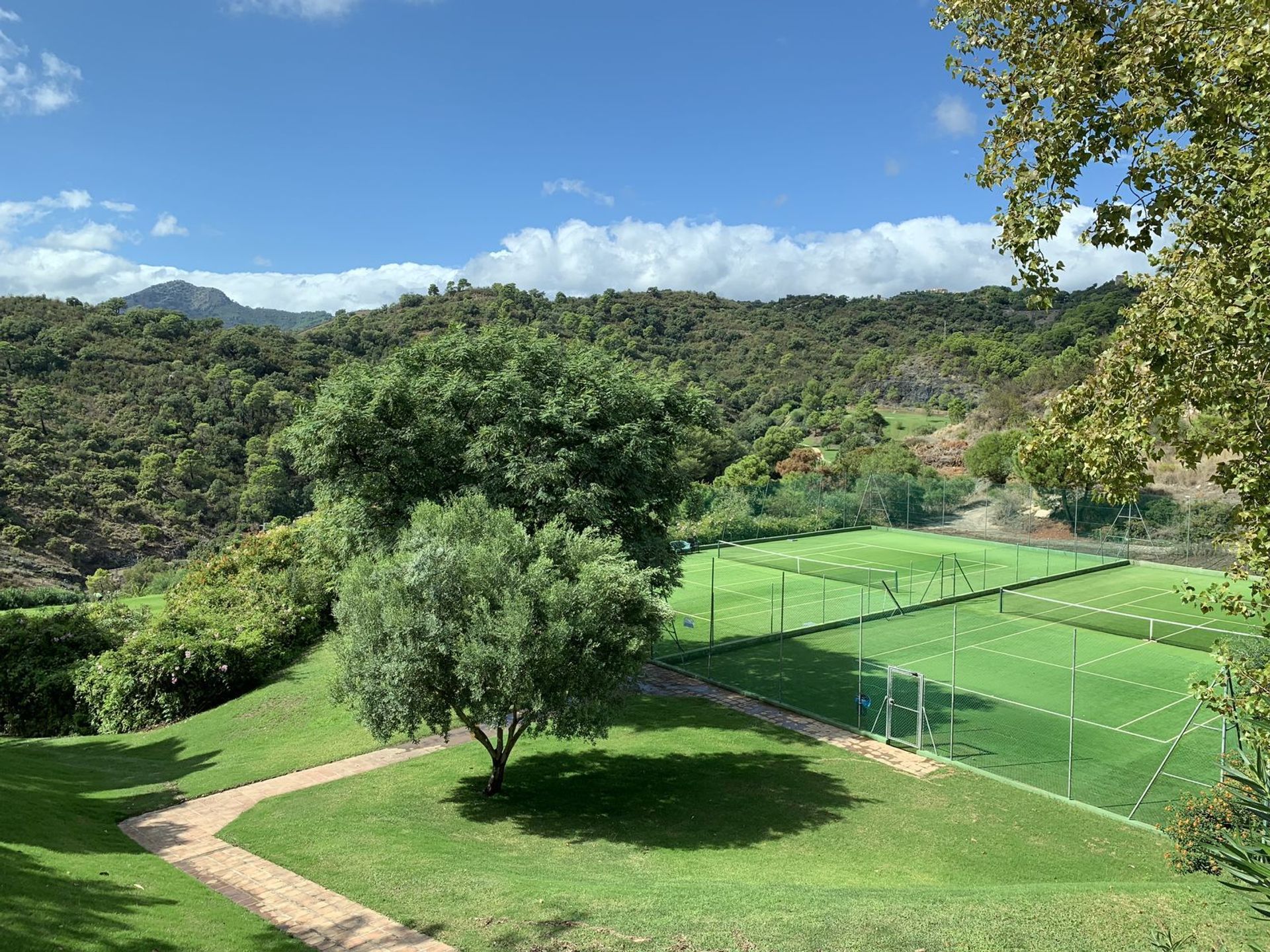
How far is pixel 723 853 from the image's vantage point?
13195 millimetres

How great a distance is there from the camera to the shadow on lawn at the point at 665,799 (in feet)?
46.3

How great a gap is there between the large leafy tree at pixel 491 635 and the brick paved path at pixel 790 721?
21.9 ft

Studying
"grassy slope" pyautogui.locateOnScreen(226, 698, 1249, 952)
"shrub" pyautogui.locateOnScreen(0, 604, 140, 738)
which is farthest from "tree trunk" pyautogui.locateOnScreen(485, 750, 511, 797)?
"shrub" pyautogui.locateOnScreen(0, 604, 140, 738)

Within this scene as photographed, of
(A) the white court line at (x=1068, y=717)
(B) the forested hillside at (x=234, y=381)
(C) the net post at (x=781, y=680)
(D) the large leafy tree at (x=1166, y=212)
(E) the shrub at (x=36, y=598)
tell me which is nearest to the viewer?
(D) the large leafy tree at (x=1166, y=212)

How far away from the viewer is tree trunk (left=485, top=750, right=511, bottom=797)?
607 inches

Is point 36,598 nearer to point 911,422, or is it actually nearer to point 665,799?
point 665,799

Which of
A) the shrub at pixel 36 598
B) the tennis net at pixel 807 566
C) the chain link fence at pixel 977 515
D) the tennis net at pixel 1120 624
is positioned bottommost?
the shrub at pixel 36 598

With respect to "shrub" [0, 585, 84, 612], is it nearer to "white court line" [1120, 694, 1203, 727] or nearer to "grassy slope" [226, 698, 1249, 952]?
"grassy slope" [226, 698, 1249, 952]

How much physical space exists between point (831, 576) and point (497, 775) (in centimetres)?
2172

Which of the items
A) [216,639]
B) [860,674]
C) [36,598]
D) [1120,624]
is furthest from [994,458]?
[36,598]

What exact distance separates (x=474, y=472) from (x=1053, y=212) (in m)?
14.4

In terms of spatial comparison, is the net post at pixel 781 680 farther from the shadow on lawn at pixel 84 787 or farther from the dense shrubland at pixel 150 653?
the shadow on lawn at pixel 84 787

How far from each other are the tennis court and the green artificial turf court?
1.50m

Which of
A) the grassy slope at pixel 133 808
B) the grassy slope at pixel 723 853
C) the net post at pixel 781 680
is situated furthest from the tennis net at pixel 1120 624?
the grassy slope at pixel 133 808
